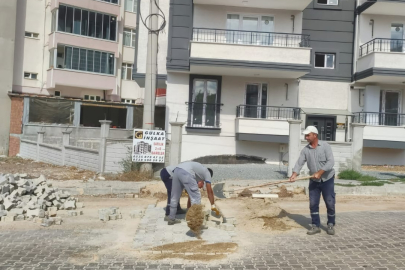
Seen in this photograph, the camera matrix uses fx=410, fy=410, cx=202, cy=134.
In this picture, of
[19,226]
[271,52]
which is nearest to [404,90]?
[271,52]

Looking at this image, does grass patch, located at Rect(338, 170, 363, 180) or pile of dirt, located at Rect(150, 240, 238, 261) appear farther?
grass patch, located at Rect(338, 170, 363, 180)

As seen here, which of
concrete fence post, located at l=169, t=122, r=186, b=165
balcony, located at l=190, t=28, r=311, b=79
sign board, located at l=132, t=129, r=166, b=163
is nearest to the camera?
concrete fence post, located at l=169, t=122, r=186, b=165

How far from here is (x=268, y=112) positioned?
755 inches

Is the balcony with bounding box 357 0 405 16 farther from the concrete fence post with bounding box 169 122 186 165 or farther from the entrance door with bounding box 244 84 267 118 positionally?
the concrete fence post with bounding box 169 122 186 165

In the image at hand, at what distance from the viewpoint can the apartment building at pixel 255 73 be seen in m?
17.9

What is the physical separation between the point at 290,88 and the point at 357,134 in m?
6.16

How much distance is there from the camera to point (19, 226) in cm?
773

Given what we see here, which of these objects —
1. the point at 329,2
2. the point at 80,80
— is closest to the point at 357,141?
the point at 329,2

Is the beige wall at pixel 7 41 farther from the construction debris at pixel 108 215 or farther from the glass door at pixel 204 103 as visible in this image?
the construction debris at pixel 108 215

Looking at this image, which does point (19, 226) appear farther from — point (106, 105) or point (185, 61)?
point (106, 105)

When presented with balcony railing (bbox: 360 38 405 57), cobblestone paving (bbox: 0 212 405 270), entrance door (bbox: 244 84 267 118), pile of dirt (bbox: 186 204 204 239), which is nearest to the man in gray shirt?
cobblestone paving (bbox: 0 212 405 270)

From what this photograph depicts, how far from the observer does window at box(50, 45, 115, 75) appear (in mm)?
29172

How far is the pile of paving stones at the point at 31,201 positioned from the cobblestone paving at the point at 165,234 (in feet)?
6.33

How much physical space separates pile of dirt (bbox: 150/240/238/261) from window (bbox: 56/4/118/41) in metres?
26.5
